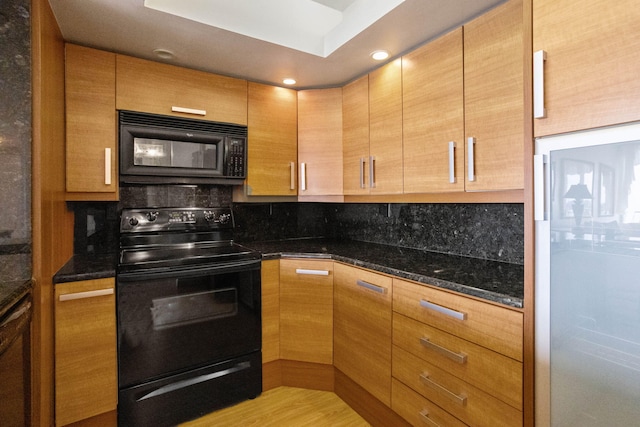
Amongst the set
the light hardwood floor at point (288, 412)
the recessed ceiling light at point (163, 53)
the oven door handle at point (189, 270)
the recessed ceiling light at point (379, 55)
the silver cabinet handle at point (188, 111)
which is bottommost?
the light hardwood floor at point (288, 412)

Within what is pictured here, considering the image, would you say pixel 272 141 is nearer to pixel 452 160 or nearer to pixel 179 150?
pixel 179 150

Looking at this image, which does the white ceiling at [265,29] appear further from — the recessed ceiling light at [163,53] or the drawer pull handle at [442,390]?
the drawer pull handle at [442,390]

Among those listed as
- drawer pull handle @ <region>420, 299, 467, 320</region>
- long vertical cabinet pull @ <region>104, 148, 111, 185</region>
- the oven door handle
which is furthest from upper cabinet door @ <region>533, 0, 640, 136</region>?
long vertical cabinet pull @ <region>104, 148, 111, 185</region>

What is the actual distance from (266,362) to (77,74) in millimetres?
1997

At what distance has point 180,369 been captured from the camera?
179 centimetres

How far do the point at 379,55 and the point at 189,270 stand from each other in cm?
166

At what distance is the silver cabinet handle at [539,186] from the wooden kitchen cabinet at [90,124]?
6.72ft

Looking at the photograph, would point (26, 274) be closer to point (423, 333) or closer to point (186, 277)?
point (186, 277)

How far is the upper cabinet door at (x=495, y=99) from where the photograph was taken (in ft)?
4.34

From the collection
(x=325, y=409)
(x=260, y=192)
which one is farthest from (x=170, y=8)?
(x=325, y=409)

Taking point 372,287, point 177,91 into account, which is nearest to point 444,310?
point 372,287

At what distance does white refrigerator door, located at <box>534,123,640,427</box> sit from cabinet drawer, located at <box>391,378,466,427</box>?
0.40 meters

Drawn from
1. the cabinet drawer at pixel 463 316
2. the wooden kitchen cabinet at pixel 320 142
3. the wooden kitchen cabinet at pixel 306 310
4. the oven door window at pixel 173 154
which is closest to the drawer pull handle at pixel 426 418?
the cabinet drawer at pixel 463 316

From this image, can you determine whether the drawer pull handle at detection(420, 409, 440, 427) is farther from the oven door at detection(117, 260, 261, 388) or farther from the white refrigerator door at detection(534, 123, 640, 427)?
the oven door at detection(117, 260, 261, 388)
